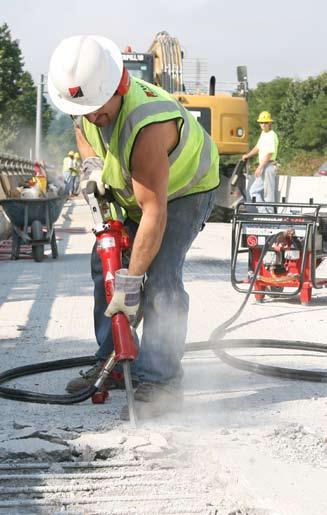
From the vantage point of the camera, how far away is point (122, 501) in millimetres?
3668

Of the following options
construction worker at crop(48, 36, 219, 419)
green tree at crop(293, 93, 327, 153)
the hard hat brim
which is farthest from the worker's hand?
green tree at crop(293, 93, 327, 153)

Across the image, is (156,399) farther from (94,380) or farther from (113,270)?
(113,270)

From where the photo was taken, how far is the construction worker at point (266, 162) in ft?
53.9

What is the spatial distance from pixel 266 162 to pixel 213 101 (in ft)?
11.0

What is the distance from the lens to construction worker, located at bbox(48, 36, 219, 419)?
175 inches

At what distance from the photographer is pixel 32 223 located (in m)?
12.4

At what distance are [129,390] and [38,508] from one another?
3.82 ft

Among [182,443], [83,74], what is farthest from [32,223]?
[182,443]

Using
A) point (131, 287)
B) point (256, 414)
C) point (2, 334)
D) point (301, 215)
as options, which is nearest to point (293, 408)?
point (256, 414)

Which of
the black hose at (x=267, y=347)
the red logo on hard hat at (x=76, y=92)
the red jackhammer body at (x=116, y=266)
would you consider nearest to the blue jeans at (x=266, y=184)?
the black hose at (x=267, y=347)

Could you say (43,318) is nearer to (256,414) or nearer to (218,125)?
(256,414)

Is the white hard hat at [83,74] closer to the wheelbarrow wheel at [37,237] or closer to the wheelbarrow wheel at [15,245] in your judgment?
the wheelbarrow wheel at [37,237]

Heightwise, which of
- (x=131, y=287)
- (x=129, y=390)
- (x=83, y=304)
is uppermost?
(x=131, y=287)

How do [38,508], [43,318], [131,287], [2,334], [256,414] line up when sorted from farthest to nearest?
[43,318] < [2,334] < [256,414] < [131,287] < [38,508]
